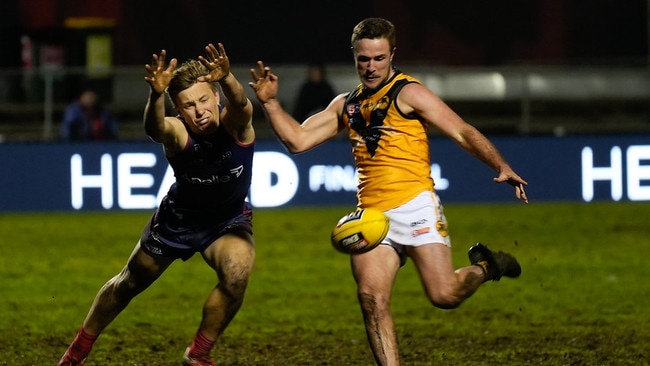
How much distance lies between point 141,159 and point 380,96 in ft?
35.1

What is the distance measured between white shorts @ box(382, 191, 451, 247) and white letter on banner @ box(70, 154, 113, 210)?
10903 mm

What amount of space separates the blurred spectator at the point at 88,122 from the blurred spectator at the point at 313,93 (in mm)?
2960

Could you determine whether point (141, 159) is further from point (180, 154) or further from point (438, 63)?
point (438, 63)

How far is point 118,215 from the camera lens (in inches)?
736

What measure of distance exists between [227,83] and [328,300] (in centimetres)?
467

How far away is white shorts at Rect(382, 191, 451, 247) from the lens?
7352 mm

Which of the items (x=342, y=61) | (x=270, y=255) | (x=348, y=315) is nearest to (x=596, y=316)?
(x=348, y=315)

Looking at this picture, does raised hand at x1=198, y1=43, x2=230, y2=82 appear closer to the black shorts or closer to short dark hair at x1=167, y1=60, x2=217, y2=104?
short dark hair at x1=167, y1=60, x2=217, y2=104

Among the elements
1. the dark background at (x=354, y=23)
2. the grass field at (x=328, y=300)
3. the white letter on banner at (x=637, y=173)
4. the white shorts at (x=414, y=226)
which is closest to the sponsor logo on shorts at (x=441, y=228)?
the white shorts at (x=414, y=226)

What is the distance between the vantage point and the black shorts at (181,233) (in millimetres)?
7773

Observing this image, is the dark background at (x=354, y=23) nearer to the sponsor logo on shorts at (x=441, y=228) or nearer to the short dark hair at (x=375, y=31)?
the short dark hair at (x=375, y=31)

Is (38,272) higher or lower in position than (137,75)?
lower

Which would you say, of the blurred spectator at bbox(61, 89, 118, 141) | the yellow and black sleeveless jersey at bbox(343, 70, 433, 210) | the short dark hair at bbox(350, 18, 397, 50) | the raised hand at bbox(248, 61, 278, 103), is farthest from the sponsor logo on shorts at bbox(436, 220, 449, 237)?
the blurred spectator at bbox(61, 89, 118, 141)

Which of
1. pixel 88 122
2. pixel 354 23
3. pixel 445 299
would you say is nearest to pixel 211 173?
pixel 445 299
